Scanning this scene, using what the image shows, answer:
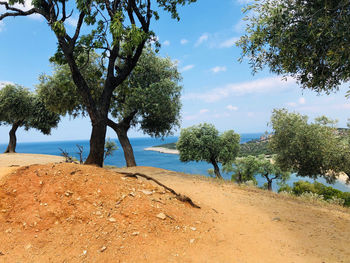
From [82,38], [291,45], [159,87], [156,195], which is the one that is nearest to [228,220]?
[156,195]

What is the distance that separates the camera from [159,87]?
1658cm

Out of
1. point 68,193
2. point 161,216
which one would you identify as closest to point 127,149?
point 68,193

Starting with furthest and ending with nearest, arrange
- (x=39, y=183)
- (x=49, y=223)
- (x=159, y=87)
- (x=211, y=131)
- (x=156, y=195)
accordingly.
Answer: (x=211, y=131)
(x=159, y=87)
(x=156, y=195)
(x=39, y=183)
(x=49, y=223)

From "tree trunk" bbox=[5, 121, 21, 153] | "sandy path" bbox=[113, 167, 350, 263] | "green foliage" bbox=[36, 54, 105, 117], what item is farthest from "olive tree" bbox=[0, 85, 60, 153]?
"sandy path" bbox=[113, 167, 350, 263]

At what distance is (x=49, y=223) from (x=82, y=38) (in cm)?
969

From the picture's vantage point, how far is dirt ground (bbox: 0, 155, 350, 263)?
408 centimetres

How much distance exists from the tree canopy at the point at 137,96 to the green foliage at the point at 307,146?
36.1ft

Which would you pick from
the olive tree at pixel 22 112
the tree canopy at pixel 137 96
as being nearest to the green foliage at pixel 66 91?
the tree canopy at pixel 137 96

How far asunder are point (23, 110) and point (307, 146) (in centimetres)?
Result: 3622

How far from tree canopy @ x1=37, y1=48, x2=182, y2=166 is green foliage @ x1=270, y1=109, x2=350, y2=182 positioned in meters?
11.0

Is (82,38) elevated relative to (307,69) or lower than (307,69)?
elevated

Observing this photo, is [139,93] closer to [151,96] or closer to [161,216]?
[151,96]

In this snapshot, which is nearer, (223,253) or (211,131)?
(223,253)

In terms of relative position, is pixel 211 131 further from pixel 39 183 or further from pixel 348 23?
pixel 39 183
